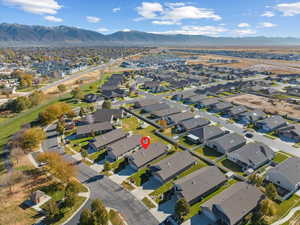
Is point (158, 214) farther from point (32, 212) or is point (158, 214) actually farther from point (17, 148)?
point (17, 148)

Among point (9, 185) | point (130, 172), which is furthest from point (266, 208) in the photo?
point (9, 185)

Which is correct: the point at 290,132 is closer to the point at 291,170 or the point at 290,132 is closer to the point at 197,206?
the point at 291,170

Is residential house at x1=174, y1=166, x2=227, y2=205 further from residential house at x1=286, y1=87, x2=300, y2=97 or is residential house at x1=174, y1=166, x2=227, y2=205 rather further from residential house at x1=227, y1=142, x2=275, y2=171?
residential house at x1=286, y1=87, x2=300, y2=97

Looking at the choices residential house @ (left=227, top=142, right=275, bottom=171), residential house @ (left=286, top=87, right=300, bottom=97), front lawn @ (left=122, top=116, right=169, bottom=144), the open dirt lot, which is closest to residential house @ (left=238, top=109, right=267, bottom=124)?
the open dirt lot

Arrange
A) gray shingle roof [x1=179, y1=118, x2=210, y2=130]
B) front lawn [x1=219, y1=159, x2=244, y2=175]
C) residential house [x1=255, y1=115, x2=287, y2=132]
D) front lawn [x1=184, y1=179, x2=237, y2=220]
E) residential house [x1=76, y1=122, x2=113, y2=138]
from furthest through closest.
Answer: gray shingle roof [x1=179, y1=118, x2=210, y2=130]
residential house [x1=255, y1=115, x2=287, y2=132]
residential house [x1=76, y1=122, x2=113, y2=138]
front lawn [x1=219, y1=159, x2=244, y2=175]
front lawn [x1=184, y1=179, x2=237, y2=220]

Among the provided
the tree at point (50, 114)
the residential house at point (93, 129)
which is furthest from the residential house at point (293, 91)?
the tree at point (50, 114)

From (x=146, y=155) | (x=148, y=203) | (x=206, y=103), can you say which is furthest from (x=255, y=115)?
(x=148, y=203)
